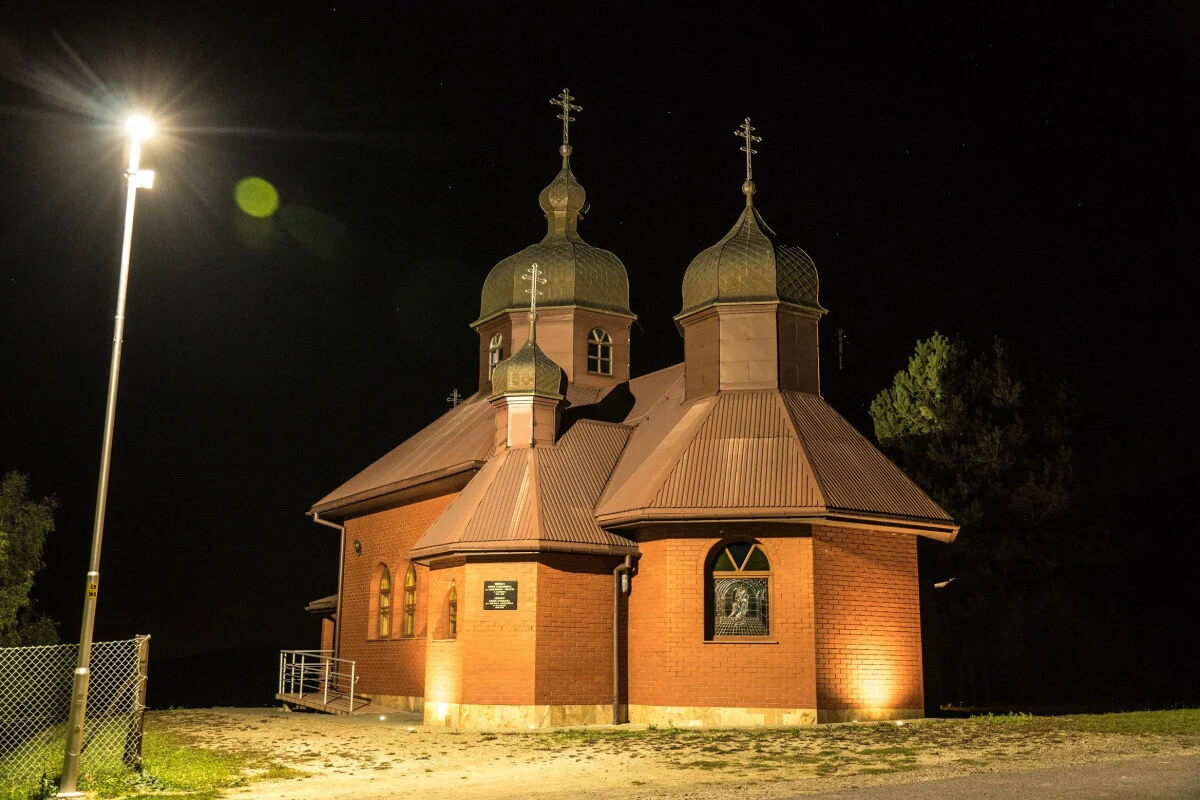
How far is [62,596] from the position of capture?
167ft

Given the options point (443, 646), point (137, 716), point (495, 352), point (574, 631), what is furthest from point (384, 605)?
point (137, 716)

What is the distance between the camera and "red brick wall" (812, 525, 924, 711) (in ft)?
60.0

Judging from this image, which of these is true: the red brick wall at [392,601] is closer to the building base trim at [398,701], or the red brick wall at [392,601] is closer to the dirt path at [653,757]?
the building base trim at [398,701]

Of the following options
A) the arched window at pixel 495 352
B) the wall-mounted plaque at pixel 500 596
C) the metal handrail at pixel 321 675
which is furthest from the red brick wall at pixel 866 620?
the arched window at pixel 495 352

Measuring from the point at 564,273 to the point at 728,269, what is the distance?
16.9 ft

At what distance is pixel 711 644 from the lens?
1850 cm

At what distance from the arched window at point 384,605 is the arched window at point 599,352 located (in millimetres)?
6084

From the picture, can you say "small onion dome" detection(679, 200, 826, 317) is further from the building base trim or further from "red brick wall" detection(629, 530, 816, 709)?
the building base trim

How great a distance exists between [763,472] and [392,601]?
920 centimetres

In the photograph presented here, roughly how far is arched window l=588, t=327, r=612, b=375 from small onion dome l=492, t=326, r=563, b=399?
4402 mm

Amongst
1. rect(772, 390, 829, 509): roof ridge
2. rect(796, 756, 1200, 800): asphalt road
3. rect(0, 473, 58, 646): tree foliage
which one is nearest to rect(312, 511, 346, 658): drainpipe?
rect(0, 473, 58, 646): tree foliage

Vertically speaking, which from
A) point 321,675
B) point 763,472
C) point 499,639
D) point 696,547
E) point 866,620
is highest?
point 763,472

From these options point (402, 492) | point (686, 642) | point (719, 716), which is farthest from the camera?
point (402, 492)

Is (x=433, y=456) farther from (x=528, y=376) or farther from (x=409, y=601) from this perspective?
(x=528, y=376)
